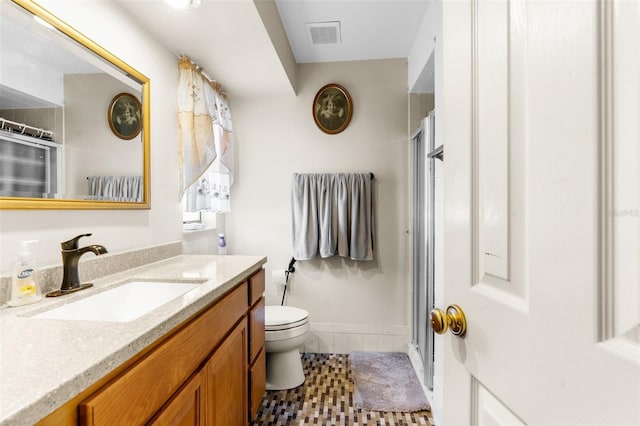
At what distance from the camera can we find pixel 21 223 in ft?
3.19

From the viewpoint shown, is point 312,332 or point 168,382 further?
point 312,332

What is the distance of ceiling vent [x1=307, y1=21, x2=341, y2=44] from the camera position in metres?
1.98

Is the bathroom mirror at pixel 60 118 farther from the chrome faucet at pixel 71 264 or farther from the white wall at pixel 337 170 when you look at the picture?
the white wall at pixel 337 170

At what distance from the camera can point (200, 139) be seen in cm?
187

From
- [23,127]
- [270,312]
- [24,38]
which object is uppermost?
[24,38]

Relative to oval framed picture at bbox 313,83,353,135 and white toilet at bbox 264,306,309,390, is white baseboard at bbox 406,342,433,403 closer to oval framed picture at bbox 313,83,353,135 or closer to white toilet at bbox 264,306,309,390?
white toilet at bbox 264,306,309,390

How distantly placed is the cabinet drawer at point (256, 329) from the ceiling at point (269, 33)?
141 cm

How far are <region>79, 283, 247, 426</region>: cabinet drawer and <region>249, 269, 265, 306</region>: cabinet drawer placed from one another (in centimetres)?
34

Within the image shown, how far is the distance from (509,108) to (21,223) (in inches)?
53.3

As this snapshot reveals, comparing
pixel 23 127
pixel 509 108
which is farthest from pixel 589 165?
pixel 23 127

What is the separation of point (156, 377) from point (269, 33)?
1.63 metres

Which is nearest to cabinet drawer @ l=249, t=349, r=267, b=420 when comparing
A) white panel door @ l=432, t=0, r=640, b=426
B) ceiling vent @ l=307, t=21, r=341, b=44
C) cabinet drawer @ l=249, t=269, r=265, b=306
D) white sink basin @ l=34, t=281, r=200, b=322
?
cabinet drawer @ l=249, t=269, r=265, b=306

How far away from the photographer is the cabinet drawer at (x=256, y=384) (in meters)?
1.48

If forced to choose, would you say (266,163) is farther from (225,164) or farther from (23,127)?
(23,127)
